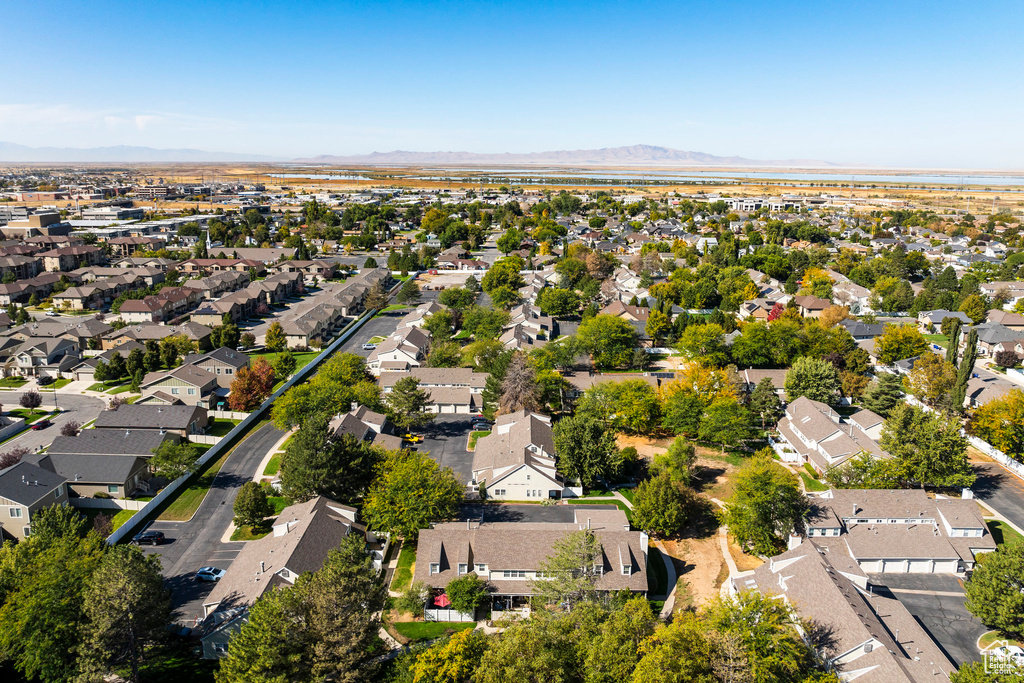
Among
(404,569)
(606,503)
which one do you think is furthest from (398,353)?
(404,569)

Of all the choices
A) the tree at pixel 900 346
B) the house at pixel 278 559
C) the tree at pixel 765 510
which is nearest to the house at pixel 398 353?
the house at pixel 278 559

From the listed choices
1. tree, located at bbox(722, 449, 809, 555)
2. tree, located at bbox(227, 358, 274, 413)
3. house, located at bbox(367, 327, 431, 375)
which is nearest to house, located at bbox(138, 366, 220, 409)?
tree, located at bbox(227, 358, 274, 413)

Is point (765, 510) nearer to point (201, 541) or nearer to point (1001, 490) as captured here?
point (1001, 490)

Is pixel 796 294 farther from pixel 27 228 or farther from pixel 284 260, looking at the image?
pixel 27 228

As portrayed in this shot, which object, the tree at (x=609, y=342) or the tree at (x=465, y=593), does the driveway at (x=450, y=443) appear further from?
the tree at (x=609, y=342)

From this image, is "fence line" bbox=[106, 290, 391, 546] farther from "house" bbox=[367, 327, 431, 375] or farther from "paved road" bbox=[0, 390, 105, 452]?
"paved road" bbox=[0, 390, 105, 452]
